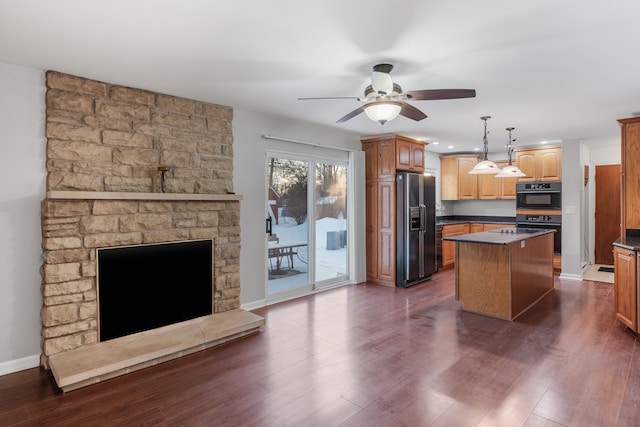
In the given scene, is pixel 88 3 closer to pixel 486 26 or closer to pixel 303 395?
pixel 486 26

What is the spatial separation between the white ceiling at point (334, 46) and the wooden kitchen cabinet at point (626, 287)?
170cm

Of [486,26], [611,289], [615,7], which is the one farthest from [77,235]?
[611,289]

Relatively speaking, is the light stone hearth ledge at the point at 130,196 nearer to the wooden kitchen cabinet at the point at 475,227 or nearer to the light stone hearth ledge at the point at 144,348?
the light stone hearth ledge at the point at 144,348

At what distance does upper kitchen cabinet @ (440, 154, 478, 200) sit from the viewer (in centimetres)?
781

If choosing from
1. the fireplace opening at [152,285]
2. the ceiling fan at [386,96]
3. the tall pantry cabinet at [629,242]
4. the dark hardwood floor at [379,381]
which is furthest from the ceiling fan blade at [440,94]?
the fireplace opening at [152,285]

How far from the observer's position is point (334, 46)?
257 centimetres

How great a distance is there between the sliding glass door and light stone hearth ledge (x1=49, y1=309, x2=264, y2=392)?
3.50 feet

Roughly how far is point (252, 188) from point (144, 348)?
2.18 meters

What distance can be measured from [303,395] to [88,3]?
2.84 meters

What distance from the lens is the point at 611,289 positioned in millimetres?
5484

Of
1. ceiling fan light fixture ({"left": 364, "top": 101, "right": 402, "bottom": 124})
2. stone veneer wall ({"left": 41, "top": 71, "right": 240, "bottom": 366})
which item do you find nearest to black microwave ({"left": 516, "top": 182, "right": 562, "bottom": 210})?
ceiling fan light fixture ({"left": 364, "top": 101, "right": 402, "bottom": 124})

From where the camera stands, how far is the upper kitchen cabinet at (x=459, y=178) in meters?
7.81

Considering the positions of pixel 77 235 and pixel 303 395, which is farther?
pixel 77 235

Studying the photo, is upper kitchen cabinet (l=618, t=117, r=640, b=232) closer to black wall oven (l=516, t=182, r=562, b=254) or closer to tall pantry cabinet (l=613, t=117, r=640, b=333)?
tall pantry cabinet (l=613, t=117, r=640, b=333)
